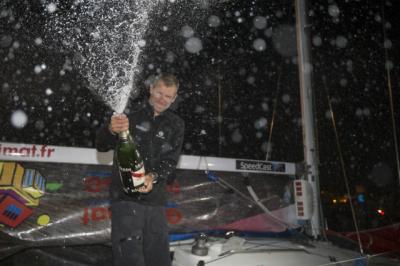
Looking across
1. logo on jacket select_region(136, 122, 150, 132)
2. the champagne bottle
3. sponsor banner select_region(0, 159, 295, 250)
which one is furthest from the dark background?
the champagne bottle

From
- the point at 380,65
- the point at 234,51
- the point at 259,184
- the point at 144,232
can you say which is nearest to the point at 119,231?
the point at 144,232

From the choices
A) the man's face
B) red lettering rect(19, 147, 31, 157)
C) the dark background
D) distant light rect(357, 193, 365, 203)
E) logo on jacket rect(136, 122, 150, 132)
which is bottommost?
distant light rect(357, 193, 365, 203)

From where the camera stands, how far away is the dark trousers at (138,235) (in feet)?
7.53

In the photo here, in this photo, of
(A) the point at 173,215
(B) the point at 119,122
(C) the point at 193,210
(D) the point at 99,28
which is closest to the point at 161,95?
(B) the point at 119,122

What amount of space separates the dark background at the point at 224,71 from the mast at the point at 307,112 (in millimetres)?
211

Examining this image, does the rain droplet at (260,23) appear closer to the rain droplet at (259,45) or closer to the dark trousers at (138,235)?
the rain droplet at (259,45)

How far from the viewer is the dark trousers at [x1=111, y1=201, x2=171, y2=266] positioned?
229 cm

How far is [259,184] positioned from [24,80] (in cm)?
459

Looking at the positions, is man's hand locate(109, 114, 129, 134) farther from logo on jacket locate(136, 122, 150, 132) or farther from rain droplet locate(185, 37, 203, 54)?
rain droplet locate(185, 37, 203, 54)

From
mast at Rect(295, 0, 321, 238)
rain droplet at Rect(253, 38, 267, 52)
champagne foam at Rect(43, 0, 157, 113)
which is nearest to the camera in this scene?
mast at Rect(295, 0, 321, 238)

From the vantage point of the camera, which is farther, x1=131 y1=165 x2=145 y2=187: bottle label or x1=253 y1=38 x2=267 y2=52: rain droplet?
x1=253 y1=38 x2=267 y2=52: rain droplet

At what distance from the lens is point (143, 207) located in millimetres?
2459

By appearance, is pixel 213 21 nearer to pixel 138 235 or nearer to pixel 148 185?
pixel 148 185

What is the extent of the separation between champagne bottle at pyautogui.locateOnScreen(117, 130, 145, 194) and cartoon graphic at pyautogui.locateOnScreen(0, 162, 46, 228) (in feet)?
4.80
